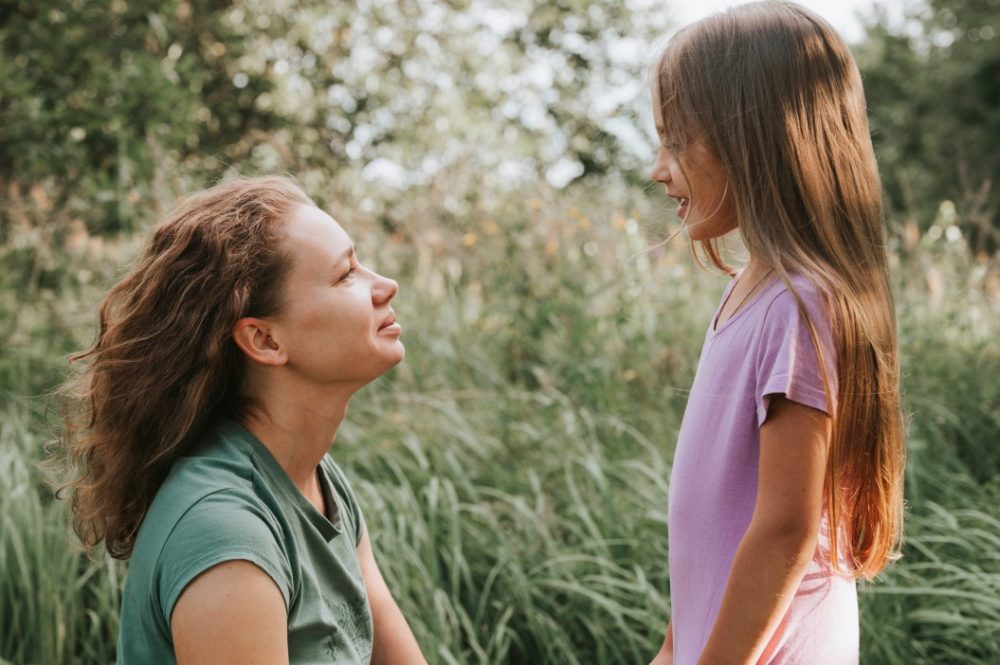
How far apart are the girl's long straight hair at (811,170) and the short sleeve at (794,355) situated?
7 centimetres

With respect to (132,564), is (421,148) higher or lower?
lower

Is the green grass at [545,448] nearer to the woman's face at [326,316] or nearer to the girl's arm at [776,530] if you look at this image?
the girl's arm at [776,530]

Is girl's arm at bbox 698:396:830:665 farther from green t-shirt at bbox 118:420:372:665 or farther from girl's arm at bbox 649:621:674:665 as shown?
green t-shirt at bbox 118:420:372:665

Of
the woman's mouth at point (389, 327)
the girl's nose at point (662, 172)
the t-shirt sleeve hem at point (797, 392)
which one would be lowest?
the woman's mouth at point (389, 327)

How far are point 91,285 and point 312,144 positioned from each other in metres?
2.87

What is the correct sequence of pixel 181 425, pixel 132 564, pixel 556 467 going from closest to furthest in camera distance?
pixel 132 564
pixel 181 425
pixel 556 467

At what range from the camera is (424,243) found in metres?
5.30

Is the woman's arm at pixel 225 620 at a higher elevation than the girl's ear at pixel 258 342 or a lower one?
lower

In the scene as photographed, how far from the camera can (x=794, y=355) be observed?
51.6 inches

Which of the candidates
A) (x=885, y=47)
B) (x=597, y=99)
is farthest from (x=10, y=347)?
(x=885, y=47)

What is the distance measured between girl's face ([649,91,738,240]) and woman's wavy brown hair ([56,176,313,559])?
0.65m

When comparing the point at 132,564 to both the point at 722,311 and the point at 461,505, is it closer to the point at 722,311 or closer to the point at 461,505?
the point at 722,311

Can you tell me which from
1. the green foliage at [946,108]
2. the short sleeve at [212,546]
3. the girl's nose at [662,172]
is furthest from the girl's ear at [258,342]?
the green foliage at [946,108]

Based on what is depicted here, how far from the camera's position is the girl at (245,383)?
4.84 ft
